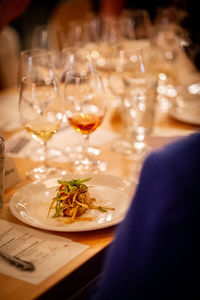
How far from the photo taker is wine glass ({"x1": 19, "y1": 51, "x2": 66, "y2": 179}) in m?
1.15

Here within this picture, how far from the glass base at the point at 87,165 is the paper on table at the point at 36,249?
0.36 meters

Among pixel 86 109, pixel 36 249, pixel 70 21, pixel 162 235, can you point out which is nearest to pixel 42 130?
pixel 86 109

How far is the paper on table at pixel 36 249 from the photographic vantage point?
2.49 ft

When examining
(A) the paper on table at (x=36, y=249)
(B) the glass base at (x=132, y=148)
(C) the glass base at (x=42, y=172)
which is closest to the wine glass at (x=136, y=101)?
(B) the glass base at (x=132, y=148)

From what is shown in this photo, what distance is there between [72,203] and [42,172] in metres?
0.33

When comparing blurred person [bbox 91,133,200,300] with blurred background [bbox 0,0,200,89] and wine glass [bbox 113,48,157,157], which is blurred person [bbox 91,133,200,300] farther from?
blurred background [bbox 0,0,200,89]

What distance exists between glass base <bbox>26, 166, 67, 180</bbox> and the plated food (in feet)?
0.75

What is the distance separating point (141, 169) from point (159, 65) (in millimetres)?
1506

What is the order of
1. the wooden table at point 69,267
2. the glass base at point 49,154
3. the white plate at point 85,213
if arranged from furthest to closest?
1. the glass base at point 49,154
2. the white plate at point 85,213
3. the wooden table at point 69,267

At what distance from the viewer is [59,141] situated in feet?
4.83

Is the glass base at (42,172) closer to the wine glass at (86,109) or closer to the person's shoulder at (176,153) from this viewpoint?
the wine glass at (86,109)

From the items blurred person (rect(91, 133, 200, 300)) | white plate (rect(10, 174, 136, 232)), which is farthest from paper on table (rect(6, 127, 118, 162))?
blurred person (rect(91, 133, 200, 300))

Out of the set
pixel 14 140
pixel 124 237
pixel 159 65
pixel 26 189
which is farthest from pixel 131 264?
pixel 159 65

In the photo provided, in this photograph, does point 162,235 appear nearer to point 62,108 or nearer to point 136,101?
point 62,108
